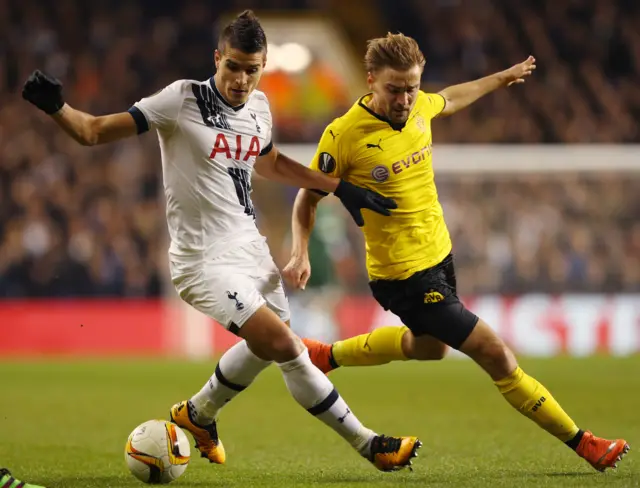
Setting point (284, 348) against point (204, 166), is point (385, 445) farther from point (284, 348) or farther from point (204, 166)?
point (204, 166)

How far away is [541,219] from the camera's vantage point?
53.5 feet

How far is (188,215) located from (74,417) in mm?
4105

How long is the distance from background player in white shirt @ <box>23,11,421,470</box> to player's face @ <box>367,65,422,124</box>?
62 cm

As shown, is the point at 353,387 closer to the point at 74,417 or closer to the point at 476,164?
the point at 74,417

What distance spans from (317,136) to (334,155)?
11.7m

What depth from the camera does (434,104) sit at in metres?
6.66

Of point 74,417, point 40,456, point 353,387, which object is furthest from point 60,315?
point 40,456

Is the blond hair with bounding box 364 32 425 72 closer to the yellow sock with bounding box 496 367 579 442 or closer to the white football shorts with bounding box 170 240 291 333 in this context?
the white football shorts with bounding box 170 240 291 333

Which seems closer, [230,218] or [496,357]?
[230,218]

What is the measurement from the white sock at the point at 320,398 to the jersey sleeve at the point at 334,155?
113cm

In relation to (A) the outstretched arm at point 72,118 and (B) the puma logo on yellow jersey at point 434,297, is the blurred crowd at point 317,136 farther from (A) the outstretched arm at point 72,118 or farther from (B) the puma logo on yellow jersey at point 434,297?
(A) the outstretched arm at point 72,118

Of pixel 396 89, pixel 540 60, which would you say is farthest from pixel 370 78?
pixel 540 60

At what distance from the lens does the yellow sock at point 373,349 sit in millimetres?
6980

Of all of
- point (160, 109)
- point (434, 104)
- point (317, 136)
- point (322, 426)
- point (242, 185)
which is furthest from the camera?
point (317, 136)
